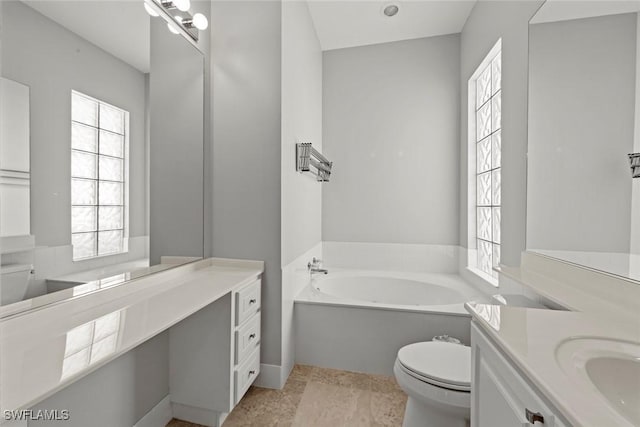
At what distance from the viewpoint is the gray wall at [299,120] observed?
1881 mm

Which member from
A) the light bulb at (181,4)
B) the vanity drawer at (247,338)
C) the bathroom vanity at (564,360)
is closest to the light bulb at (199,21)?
the light bulb at (181,4)

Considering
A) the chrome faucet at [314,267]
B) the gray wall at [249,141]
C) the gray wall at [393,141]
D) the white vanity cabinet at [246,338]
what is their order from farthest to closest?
the gray wall at [393,141]
the chrome faucet at [314,267]
the gray wall at [249,141]
the white vanity cabinet at [246,338]

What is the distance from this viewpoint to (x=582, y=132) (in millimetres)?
1088

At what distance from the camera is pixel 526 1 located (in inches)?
61.4

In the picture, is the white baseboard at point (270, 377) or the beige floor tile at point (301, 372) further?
the beige floor tile at point (301, 372)

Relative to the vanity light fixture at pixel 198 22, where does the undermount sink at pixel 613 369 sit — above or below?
below

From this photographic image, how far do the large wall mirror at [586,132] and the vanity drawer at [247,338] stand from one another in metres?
1.53

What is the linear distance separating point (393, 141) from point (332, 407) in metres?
2.30

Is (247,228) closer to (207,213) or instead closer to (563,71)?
(207,213)

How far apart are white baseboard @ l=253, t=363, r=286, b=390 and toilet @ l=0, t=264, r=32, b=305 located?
50.7 inches

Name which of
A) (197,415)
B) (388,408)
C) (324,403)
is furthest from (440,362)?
(197,415)

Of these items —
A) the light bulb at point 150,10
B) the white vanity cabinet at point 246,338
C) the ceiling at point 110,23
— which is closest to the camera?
the ceiling at point 110,23

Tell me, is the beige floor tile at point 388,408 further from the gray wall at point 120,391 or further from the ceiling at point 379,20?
the ceiling at point 379,20

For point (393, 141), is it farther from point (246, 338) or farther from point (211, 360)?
point (211, 360)
